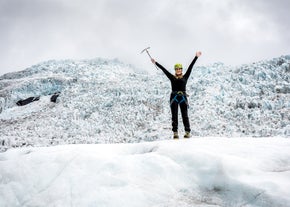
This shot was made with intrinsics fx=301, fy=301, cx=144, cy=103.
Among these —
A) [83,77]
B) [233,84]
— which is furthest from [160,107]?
[83,77]

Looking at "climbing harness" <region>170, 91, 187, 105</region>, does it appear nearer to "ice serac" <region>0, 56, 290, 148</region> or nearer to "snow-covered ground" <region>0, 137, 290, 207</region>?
"snow-covered ground" <region>0, 137, 290, 207</region>

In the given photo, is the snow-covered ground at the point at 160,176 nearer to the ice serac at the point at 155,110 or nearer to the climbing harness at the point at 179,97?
the climbing harness at the point at 179,97

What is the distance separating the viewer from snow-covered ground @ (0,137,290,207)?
4027mm

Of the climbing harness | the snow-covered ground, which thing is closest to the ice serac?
the climbing harness

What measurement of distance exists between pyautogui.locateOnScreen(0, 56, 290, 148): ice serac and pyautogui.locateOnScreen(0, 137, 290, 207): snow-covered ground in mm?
22980

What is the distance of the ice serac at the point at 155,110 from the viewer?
111ft

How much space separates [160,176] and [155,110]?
40.7 meters

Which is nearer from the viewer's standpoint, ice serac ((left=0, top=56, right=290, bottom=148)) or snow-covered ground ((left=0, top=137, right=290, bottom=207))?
snow-covered ground ((left=0, top=137, right=290, bottom=207))

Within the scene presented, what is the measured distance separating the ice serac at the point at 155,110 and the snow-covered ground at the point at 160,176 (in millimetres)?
22980

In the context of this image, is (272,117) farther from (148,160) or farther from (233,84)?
(148,160)

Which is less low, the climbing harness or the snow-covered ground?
the climbing harness

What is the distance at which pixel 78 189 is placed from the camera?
14.9 ft

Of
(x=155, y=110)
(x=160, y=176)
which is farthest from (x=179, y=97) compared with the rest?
(x=155, y=110)

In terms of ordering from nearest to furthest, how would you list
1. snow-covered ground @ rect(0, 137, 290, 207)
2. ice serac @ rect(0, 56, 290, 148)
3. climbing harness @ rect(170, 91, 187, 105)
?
snow-covered ground @ rect(0, 137, 290, 207) → climbing harness @ rect(170, 91, 187, 105) → ice serac @ rect(0, 56, 290, 148)
